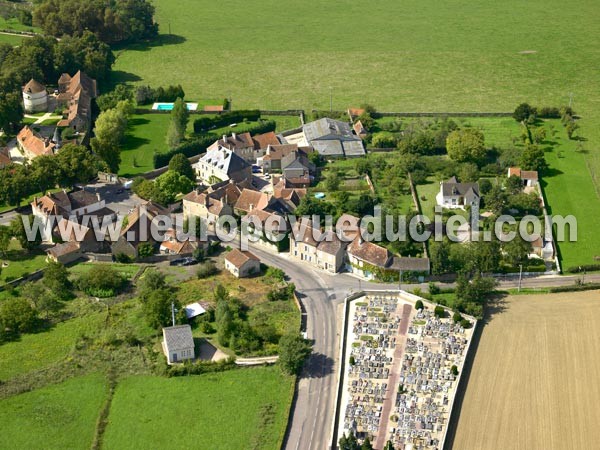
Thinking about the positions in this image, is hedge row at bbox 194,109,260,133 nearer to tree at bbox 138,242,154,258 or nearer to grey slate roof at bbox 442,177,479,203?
tree at bbox 138,242,154,258

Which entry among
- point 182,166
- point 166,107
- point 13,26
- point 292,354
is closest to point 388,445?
point 292,354

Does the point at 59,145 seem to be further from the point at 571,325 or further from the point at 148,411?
the point at 571,325

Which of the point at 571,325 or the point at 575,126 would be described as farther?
the point at 575,126

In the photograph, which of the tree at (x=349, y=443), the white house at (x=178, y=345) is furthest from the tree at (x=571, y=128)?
the tree at (x=349, y=443)

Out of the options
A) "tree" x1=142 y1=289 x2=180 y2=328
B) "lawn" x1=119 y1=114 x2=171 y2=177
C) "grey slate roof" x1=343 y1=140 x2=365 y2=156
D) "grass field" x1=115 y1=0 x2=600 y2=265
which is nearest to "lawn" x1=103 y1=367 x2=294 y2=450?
"tree" x1=142 y1=289 x2=180 y2=328

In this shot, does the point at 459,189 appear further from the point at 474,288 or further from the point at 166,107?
the point at 166,107

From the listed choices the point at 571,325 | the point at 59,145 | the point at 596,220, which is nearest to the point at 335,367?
the point at 571,325
